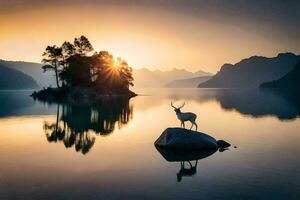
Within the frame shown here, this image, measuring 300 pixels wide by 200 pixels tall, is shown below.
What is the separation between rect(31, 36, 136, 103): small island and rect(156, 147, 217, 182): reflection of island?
8847 cm

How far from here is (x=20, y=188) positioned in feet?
58.7

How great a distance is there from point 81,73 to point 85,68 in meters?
2.88

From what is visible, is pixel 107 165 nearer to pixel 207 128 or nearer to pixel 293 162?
pixel 293 162

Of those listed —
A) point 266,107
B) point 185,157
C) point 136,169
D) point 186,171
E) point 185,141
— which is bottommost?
point 136,169

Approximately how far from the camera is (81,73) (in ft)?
403

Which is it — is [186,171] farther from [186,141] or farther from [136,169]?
[186,141]

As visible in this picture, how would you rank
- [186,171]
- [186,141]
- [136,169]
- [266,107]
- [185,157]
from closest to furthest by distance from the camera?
[186,171] < [136,169] < [185,157] < [186,141] < [266,107]

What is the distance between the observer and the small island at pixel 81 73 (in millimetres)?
121562

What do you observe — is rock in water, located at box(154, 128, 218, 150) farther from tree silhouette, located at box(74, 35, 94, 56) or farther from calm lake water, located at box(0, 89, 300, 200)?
tree silhouette, located at box(74, 35, 94, 56)

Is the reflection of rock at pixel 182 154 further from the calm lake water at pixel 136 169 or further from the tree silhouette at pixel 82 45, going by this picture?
the tree silhouette at pixel 82 45

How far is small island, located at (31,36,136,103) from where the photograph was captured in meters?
122

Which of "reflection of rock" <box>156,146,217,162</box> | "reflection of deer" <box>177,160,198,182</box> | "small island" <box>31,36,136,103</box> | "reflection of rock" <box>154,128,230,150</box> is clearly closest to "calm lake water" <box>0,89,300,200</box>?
"reflection of deer" <box>177,160,198,182</box>

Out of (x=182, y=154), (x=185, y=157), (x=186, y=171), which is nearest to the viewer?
(x=186, y=171)

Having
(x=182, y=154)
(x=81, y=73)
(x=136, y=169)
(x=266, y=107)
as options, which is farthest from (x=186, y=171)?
(x=81, y=73)
